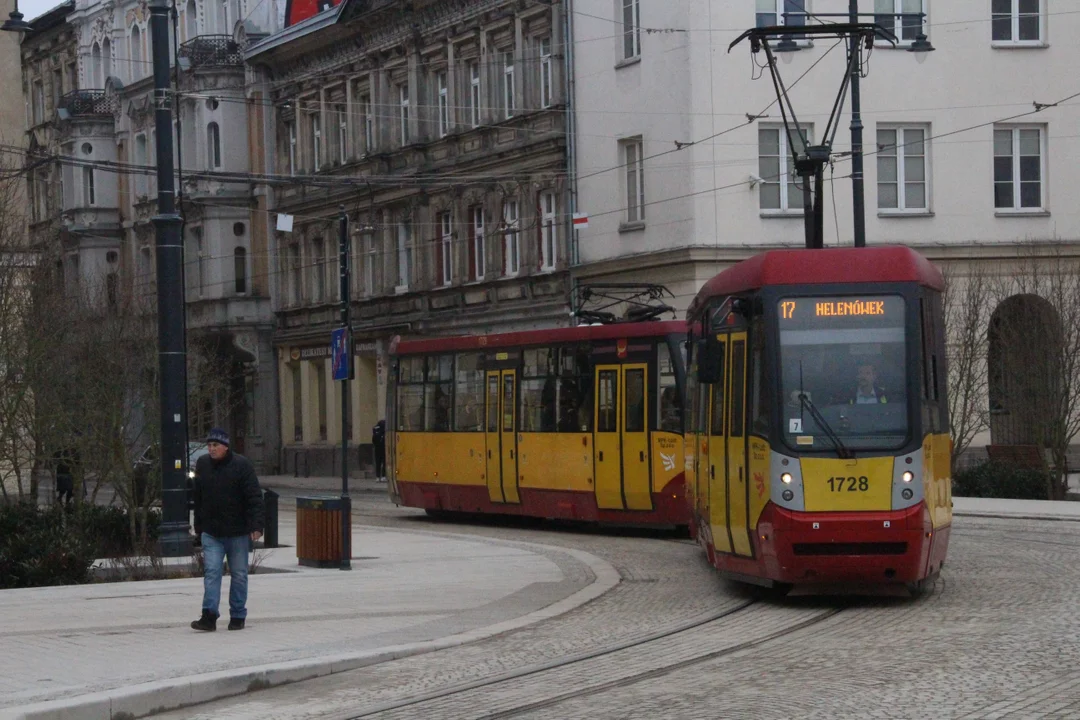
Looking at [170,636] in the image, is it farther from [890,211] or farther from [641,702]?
[890,211]

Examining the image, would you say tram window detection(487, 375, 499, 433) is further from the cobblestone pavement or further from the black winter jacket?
the black winter jacket

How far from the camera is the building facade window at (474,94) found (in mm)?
47562

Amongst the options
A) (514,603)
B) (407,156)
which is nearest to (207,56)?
(407,156)

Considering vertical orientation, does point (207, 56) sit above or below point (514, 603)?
above

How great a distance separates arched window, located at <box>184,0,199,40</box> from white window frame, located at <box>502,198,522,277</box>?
62.4ft

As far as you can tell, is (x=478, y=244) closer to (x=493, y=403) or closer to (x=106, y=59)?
(x=493, y=403)

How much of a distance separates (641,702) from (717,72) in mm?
30240

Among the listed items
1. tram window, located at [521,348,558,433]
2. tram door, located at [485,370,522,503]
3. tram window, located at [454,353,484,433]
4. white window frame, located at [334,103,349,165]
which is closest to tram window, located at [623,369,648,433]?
tram window, located at [521,348,558,433]

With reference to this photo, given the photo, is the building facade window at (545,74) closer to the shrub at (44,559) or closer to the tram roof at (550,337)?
the tram roof at (550,337)

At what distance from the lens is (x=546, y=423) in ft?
89.4

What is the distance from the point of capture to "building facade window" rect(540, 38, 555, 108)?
147ft

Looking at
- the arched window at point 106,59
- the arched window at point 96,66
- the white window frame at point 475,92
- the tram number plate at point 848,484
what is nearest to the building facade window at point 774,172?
the white window frame at point 475,92

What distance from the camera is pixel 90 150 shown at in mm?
65938

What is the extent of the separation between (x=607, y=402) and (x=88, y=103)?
4512 cm
